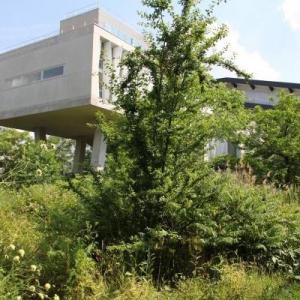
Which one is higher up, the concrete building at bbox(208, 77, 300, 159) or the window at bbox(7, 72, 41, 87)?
the window at bbox(7, 72, 41, 87)

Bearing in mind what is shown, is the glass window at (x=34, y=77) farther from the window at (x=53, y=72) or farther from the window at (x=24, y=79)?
the window at (x=53, y=72)

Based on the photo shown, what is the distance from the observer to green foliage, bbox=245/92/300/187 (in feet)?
59.4

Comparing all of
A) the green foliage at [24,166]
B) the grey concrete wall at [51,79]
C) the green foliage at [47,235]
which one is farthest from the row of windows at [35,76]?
the green foliage at [47,235]

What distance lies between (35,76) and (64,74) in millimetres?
3047

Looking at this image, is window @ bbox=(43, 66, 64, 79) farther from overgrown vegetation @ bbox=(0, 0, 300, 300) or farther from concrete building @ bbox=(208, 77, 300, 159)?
overgrown vegetation @ bbox=(0, 0, 300, 300)

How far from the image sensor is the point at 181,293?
632 centimetres

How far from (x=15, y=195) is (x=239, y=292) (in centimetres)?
517

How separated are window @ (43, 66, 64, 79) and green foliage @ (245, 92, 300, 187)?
1800 cm

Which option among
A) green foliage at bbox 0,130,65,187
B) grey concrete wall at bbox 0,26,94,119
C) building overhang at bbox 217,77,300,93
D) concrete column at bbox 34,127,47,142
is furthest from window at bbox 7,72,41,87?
green foliage at bbox 0,130,65,187

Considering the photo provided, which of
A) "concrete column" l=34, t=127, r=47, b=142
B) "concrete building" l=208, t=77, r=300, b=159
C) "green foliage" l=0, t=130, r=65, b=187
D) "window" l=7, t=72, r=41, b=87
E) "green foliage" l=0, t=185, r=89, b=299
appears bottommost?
"green foliage" l=0, t=185, r=89, b=299

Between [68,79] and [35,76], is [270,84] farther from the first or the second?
[35,76]

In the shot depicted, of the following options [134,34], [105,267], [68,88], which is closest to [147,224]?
[105,267]

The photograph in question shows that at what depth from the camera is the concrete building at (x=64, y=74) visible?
34.2 m

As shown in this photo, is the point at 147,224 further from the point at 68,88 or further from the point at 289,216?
Result: the point at 68,88
